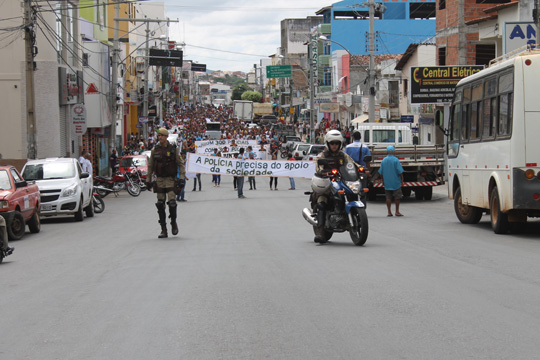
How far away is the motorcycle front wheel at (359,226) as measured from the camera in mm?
12797

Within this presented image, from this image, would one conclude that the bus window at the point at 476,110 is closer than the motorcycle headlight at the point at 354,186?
No

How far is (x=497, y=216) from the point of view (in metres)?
15.5

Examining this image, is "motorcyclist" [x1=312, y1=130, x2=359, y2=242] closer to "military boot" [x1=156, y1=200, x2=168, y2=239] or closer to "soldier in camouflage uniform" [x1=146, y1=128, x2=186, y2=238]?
"soldier in camouflage uniform" [x1=146, y1=128, x2=186, y2=238]

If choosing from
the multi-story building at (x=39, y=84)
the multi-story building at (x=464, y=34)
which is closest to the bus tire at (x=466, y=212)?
the multi-story building at (x=39, y=84)

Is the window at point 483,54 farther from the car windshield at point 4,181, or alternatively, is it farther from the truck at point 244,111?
the truck at point 244,111

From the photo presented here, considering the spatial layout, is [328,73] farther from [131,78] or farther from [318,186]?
[318,186]

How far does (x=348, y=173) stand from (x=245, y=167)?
21.5m

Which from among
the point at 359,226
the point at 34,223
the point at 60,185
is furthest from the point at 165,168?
the point at 60,185

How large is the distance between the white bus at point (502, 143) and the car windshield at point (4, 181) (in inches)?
414

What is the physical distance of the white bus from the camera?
47.2ft

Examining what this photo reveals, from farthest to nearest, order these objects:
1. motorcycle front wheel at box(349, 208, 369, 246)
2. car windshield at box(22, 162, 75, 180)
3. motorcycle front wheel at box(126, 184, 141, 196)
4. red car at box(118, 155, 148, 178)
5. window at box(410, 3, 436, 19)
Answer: window at box(410, 3, 436, 19) < red car at box(118, 155, 148, 178) < motorcycle front wheel at box(126, 184, 141, 196) < car windshield at box(22, 162, 75, 180) < motorcycle front wheel at box(349, 208, 369, 246)

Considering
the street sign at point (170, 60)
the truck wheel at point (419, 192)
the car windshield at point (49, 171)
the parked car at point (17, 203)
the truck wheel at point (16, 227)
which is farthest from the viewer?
the street sign at point (170, 60)

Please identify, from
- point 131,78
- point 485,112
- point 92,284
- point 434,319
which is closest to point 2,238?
point 92,284

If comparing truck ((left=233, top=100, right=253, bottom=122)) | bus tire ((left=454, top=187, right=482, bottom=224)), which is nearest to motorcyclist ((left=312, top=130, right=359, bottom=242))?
bus tire ((left=454, top=187, right=482, bottom=224))
